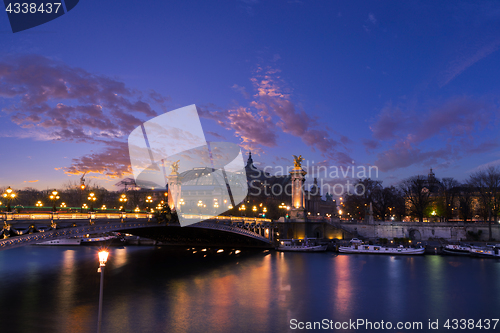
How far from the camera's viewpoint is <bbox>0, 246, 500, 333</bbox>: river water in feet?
67.6

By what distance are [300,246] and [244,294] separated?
98.4 feet

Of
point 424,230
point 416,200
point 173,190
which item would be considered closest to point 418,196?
point 416,200

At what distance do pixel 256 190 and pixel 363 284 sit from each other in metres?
95.0

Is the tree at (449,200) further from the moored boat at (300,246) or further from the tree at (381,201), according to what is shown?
the moored boat at (300,246)

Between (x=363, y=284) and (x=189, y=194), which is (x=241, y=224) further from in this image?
(x=189, y=194)

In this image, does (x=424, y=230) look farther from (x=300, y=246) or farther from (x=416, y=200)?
(x=300, y=246)

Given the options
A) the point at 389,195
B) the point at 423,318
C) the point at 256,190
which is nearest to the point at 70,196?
the point at 256,190

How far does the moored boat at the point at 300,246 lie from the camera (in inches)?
2194

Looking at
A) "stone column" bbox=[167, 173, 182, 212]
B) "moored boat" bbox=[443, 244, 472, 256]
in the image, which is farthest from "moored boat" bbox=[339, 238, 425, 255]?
"stone column" bbox=[167, 173, 182, 212]

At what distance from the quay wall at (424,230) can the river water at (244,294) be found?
17798mm

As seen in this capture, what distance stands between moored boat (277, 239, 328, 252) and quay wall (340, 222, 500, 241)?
13254mm

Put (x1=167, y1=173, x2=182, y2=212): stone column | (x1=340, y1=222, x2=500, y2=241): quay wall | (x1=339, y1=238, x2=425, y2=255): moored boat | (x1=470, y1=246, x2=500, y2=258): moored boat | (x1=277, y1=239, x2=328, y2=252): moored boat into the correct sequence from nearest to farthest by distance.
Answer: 1. (x1=470, y1=246, x2=500, y2=258): moored boat
2. (x1=339, y1=238, x2=425, y2=255): moored boat
3. (x1=277, y1=239, x2=328, y2=252): moored boat
4. (x1=167, y1=173, x2=182, y2=212): stone column
5. (x1=340, y1=222, x2=500, y2=241): quay wall

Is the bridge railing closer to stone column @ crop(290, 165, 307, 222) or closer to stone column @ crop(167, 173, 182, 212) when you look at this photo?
stone column @ crop(167, 173, 182, 212)

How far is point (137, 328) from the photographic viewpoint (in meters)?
19.2
